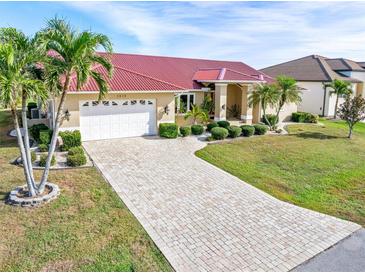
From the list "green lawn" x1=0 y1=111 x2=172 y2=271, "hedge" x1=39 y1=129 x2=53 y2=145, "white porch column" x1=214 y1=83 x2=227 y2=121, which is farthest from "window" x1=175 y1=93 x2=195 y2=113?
"green lawn" x1=0 y1=111 x2=172 y2=271

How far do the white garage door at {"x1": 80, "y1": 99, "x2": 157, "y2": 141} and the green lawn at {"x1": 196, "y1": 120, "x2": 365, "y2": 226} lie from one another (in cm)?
496

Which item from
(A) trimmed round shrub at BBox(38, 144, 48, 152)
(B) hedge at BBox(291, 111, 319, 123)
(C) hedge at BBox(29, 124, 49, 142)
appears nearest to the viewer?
(A) trimmed round shrub at BBox(38, 144, 48, 152)

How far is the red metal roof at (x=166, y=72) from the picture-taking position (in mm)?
20267

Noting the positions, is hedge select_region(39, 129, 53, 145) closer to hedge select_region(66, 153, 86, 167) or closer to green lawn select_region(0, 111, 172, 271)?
hedge select_region(66, 153, 86, 167)

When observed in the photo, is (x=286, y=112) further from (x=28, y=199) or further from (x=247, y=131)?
(x=28, y=199)

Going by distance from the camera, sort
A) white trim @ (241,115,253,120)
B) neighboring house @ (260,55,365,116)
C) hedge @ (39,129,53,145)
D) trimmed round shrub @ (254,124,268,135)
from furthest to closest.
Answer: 1. neighboring house @ (260,55,365,116)
2. white trim @ (241,115,253,120)
3. trimmed round shrub @ (254,124,268,135)
4. hedge @ (39,129,53,145)

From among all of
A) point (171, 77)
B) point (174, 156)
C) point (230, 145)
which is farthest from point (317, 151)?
point (171, 77)

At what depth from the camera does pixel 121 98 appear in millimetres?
19125

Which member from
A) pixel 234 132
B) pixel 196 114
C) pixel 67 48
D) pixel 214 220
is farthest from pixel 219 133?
Result: pixel 67 48

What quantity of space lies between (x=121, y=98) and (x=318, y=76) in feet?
87.5

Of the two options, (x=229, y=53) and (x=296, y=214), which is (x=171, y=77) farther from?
(x=296, y=214)

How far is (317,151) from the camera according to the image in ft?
61.2

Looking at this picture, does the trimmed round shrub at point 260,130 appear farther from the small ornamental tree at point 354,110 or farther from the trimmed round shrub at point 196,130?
the small ornamental tree at point 354,110

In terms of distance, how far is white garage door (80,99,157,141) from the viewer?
1841 cm
